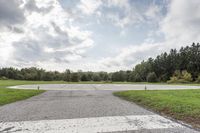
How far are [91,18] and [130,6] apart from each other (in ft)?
12.6

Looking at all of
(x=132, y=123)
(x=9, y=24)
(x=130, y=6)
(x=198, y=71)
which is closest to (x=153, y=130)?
(x=132, y=123)

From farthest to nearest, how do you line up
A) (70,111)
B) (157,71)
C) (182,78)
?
(157,71), (182,78), (70,111)

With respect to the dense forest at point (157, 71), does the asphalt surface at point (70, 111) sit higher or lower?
lower

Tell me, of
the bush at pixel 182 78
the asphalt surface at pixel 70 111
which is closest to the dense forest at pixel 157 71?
the bush at pixel 182 78

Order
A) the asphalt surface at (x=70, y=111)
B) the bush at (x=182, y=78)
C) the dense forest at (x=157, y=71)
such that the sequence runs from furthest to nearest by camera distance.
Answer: the dense forest at (x=157, y=71), the bush at (x=182, y=78), the asphalt surface at (x=70, y=111)

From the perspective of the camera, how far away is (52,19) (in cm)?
1892

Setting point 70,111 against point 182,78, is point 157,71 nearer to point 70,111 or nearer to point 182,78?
point 182,78

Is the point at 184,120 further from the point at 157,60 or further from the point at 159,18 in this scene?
the point at 157,60

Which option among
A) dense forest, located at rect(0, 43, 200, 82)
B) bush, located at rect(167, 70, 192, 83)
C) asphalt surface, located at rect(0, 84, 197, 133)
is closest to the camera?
asphalt surface, located at rect(0, 84, 197, 133)

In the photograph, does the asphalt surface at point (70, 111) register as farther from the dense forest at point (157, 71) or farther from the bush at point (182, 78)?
the bush at point (182, 78)

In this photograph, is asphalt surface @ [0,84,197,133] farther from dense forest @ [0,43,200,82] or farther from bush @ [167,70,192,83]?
bush @ [167,70,192,83]

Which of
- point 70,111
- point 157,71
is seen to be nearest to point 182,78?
point 157,71

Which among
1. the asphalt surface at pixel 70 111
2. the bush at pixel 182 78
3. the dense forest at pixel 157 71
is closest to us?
the asphalt surface at pixel 70 111

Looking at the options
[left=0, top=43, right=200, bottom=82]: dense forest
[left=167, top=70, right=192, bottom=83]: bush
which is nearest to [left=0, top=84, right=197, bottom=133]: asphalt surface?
[left=0, top=43, right=200, bottom=82]: dense forest
